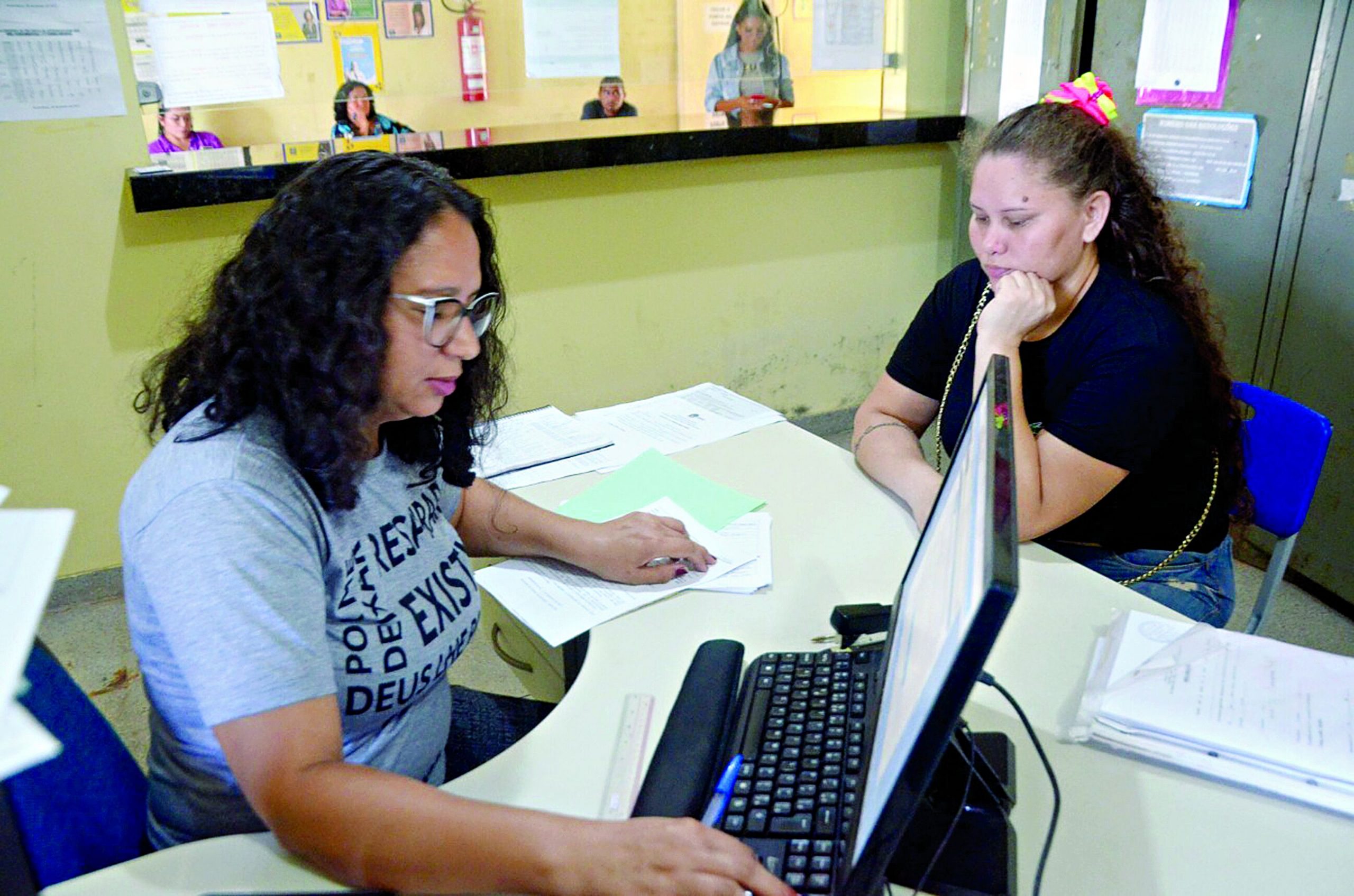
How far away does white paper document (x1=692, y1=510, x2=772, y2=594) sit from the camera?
49.8 inches

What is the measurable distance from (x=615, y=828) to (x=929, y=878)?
0.25 m

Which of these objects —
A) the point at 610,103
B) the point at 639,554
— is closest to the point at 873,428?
the point at 639,554

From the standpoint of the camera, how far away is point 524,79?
3.00m

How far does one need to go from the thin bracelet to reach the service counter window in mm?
1463

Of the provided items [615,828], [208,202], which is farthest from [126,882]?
[208,202]

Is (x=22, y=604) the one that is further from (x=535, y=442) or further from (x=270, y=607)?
(x=535, y=442)

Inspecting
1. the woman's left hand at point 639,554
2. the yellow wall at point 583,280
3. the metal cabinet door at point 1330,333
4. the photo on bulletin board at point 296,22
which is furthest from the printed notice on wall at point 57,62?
the metal cabinet door at point 1330,333

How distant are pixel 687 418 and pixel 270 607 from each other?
3.52 ft

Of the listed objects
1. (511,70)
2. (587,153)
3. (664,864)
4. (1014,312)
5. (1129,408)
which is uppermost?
(511,70)

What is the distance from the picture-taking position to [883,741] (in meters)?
0.73

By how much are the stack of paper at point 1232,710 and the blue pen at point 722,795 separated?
338mm

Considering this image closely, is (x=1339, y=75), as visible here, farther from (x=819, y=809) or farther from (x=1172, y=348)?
(x=819, y=809)

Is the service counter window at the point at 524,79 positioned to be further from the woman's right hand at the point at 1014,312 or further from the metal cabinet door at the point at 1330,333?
the woman's right hand at the point at 1014,312

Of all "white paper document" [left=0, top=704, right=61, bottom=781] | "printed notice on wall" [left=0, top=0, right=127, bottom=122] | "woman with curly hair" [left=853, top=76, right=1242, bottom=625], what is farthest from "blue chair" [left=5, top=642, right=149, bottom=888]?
"printed notice on wall" [left=0, top=0, right=127, bottom=122]
